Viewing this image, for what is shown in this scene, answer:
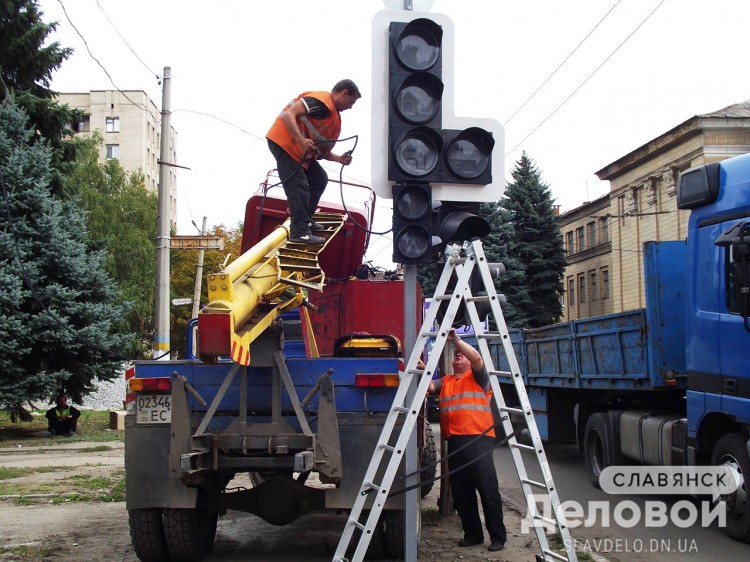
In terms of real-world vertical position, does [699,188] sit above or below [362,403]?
above

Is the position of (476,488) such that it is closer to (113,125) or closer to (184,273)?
(184,273)

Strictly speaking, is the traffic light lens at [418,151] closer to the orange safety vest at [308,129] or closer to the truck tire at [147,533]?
the orange safety vest at [308,129]

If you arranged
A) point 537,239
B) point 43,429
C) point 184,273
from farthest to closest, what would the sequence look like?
point 184,273 → point 537,239 → point 43,429

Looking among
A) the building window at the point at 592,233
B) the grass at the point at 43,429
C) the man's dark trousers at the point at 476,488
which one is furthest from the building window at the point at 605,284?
the man's dark trousers at the point at 476,488

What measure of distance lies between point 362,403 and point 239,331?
115 centimetres

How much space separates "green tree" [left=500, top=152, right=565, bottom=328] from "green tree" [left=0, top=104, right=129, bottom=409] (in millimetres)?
25170

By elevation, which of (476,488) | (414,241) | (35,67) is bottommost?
(476,488)

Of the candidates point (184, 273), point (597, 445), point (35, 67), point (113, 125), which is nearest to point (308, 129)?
point (597, 445)

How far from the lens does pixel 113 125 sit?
3049 inches

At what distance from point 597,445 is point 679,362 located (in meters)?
2.43

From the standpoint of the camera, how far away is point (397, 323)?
945 centimetres

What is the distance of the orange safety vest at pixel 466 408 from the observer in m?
8.37

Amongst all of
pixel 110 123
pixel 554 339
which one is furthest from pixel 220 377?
pixel 110 123

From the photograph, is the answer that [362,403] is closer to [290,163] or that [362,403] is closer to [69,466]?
[290,163]
